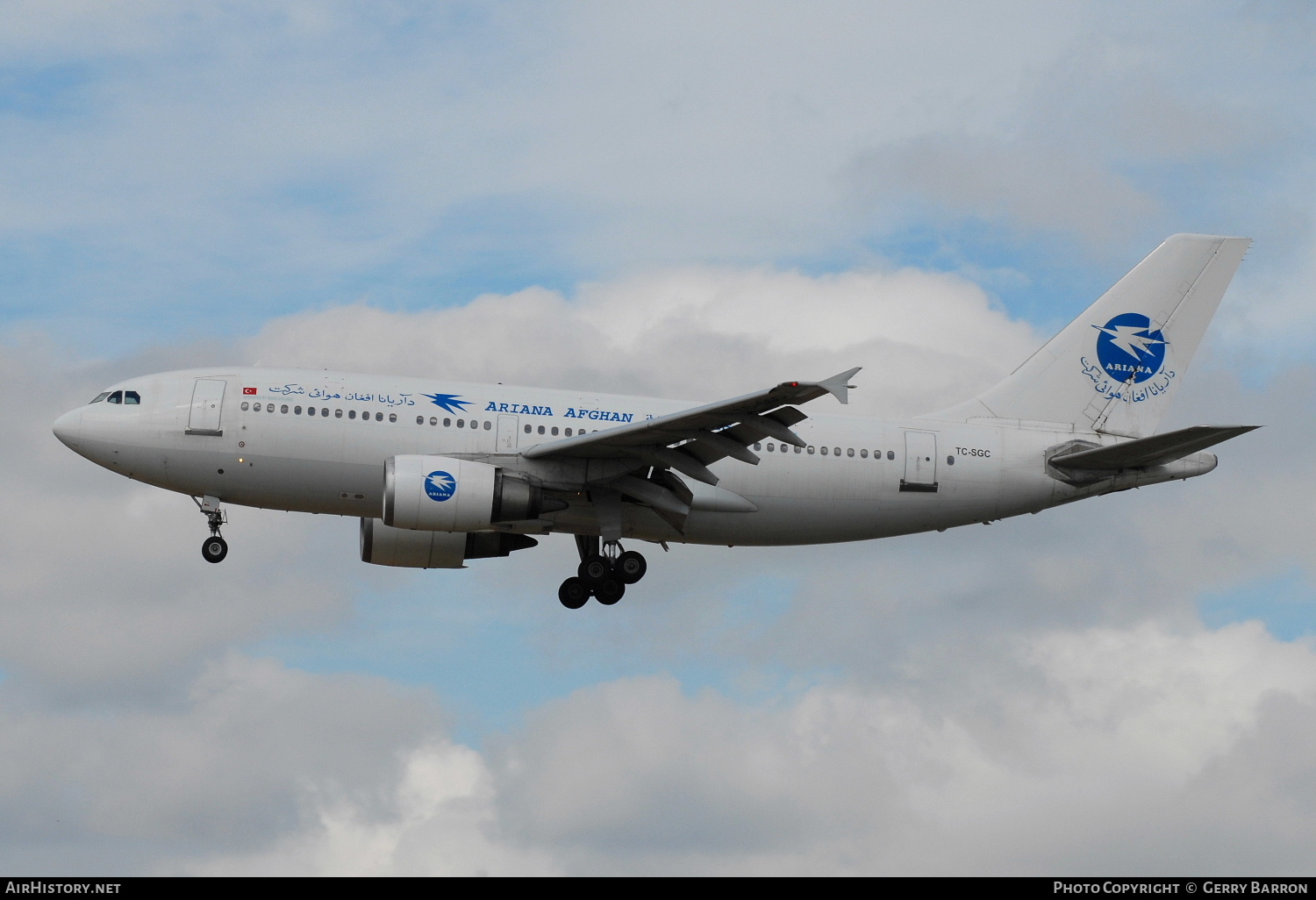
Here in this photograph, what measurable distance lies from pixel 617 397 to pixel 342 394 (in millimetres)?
6223

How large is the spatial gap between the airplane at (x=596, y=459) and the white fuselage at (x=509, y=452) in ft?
0.14

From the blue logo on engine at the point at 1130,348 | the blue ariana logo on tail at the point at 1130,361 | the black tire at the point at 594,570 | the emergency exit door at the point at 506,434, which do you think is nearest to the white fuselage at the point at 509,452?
the emergency exit door at the point at 506,434

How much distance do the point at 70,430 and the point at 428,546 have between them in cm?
866

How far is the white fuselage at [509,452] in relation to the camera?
112 feet

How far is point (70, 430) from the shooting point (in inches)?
1356

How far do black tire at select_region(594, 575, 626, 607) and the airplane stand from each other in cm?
6

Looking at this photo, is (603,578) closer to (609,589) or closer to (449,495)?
(609,589)

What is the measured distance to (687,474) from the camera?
112ft

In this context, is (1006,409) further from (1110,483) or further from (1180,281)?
(1180,281)

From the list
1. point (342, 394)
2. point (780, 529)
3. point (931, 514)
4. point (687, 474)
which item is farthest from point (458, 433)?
point (931, 514)

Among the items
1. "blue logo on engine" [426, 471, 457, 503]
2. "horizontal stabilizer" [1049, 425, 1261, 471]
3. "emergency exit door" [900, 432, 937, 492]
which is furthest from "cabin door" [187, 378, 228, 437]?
"horizontal stabilizer" [1049, 425, 1261, 471]

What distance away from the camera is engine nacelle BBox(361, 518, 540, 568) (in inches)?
1505

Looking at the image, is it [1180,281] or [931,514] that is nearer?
[931,514]

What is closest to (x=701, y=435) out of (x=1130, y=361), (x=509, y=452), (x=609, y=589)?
(x=509, y=452)
